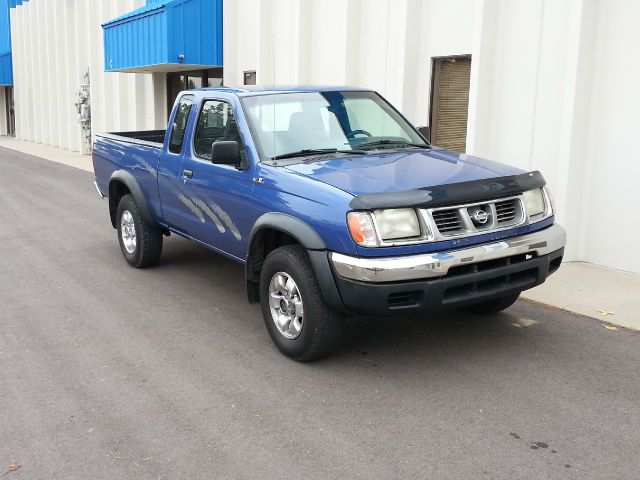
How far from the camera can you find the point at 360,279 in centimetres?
433

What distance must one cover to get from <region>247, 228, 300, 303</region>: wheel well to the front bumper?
34.0 inches

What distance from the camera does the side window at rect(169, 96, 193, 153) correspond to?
658 cm

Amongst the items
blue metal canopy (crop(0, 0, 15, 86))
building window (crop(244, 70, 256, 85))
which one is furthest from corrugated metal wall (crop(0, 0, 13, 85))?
building window (crop(244, 70, 256, 85))

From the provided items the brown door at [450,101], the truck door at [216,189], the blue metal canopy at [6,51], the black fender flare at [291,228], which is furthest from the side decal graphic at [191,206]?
the blue metal canopy at [6,51]

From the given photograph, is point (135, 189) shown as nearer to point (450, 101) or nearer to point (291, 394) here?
point (291, 394)

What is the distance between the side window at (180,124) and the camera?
6.58 m

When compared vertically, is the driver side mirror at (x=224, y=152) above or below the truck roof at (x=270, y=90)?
below

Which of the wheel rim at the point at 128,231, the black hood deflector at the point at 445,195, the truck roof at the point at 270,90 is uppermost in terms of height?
the truck roof at the point at 270,90

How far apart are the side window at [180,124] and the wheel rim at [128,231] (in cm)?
135

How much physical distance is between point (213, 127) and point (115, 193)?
2.57 metres

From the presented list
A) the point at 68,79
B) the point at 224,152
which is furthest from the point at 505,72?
the point at 68,79

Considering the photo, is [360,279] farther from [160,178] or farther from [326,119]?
[160,178]

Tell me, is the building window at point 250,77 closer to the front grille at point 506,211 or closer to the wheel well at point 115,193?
the wheel well at point 115,193

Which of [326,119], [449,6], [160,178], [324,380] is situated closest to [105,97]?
[449,6]
